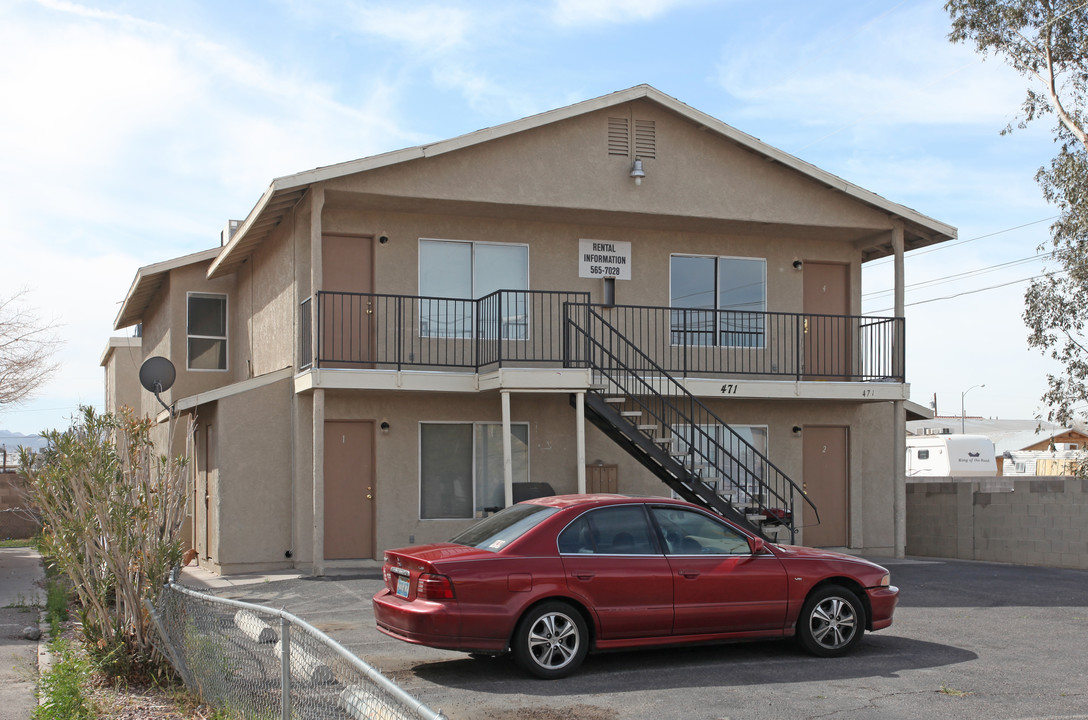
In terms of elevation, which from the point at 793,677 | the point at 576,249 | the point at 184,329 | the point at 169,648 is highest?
the point at 576,249

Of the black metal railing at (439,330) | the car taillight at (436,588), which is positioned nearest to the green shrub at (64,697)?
the car taillight at (436,588)

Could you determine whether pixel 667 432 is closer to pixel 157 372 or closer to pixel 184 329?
pixel 157 372

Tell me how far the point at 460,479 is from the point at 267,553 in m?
2.94

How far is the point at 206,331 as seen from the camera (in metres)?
20.0

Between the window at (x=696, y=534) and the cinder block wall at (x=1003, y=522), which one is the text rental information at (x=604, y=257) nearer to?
the cinder block wall at (x=1003, y=522)

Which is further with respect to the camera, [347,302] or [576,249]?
[576,249]

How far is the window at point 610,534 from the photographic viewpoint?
8.02 meters

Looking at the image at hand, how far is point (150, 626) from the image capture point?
8.09 meters

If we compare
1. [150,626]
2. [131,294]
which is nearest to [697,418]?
[150,626]

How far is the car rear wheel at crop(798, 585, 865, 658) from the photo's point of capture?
8.55 meters

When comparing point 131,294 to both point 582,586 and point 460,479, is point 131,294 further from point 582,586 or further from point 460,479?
point 582,586

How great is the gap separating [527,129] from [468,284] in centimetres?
248

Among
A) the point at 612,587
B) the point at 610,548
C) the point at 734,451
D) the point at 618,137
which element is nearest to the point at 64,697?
the point at 612,587

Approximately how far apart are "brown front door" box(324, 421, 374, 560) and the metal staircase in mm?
3323
